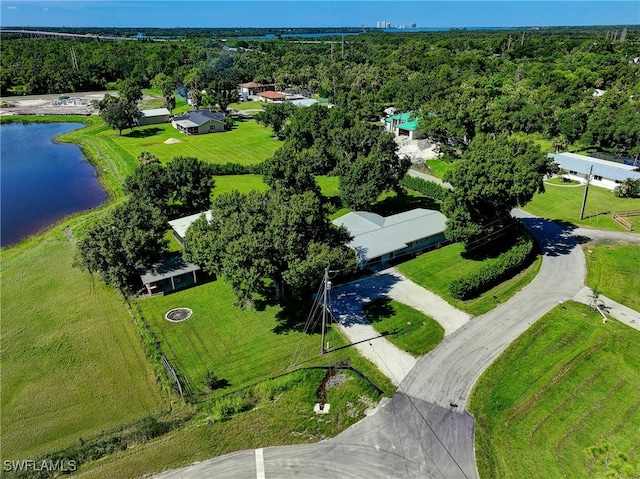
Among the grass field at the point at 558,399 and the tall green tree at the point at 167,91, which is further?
the tall green tree at the point at 167,91

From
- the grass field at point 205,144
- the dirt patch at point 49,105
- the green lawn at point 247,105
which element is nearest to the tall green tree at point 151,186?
the grass field at point 205,144

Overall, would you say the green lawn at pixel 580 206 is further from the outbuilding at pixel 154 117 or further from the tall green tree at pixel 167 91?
the tall green tree at pixel 167 91

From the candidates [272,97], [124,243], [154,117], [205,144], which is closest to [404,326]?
[124,243]

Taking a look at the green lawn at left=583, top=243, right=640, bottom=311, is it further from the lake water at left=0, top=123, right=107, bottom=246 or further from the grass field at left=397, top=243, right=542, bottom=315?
the lake water at left=0, top=123, right=107, bottom=246

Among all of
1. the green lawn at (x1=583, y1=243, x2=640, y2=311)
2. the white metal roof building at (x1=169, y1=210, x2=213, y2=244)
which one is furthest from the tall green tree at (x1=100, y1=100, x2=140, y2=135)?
the green lawn at (x1=583, y1=243, x2=640, y2=311)

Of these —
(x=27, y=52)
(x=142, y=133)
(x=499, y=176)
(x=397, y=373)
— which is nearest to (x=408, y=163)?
(x=499, y=176)

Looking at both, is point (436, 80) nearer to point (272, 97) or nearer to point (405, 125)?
point (405, 125)

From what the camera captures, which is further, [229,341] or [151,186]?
[151,186]
